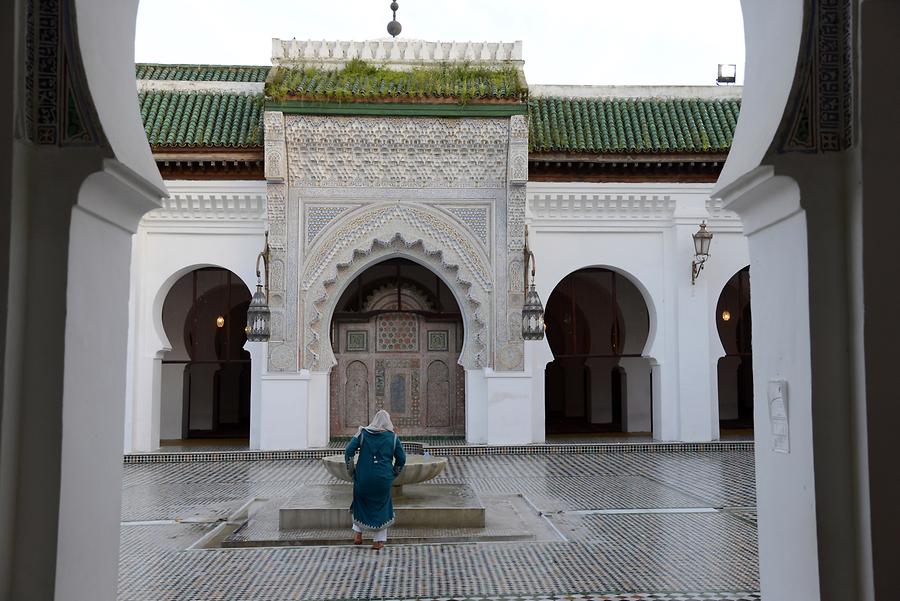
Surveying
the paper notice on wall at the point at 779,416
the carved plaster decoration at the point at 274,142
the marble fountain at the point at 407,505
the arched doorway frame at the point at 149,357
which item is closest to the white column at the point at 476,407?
the arched doorway frame at the point at 149,357

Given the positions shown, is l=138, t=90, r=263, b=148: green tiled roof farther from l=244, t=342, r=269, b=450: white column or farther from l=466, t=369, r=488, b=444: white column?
l=466, t=369, r=488, b=444: white column

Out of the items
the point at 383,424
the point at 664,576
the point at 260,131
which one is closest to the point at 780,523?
the point at 664,576

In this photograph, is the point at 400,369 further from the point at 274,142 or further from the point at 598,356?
the point at 274,142

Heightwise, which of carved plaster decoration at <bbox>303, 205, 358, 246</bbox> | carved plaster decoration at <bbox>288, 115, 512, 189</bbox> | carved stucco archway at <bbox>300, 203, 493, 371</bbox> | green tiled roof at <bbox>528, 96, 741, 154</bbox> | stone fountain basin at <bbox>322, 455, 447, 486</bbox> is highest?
green tiled roof at <bbox>528, 96, 741, 154</bbox>

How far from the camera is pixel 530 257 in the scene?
1199cm

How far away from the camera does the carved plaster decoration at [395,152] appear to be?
11930mm

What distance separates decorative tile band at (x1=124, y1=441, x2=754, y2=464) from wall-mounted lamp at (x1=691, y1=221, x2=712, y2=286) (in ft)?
7.39

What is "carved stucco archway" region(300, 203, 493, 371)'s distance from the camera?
11.9m

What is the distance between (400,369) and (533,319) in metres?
2.73

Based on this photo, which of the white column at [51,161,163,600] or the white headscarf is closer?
the white column at [51,161,163,600]

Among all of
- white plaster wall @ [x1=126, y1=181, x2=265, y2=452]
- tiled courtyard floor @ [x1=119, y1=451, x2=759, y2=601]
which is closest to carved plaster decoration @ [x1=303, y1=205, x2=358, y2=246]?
white plaster wall @ [x1=126, y1=181, x2=265, y2=452]

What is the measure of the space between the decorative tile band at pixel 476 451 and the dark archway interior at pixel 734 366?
10.6ft

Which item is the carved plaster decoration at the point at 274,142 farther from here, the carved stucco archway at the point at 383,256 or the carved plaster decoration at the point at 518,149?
the carved plaster decoration at the point at 518,149

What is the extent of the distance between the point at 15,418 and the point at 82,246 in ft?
1.81
